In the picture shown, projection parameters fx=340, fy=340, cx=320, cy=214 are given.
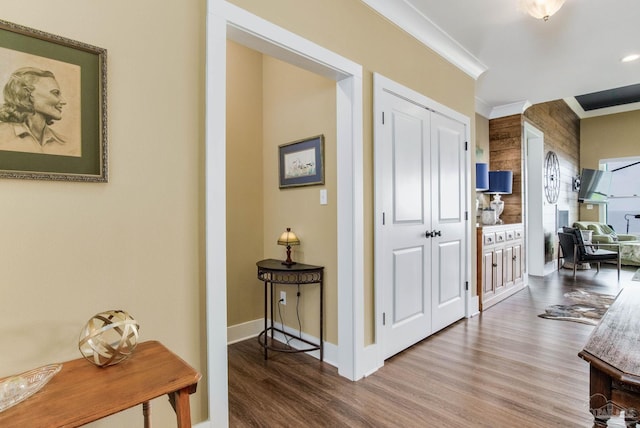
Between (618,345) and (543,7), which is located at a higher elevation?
(543,7)

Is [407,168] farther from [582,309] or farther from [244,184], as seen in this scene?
[582,309]

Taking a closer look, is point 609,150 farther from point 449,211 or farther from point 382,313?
point 382,313

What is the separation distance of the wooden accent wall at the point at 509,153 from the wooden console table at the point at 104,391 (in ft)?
16.7

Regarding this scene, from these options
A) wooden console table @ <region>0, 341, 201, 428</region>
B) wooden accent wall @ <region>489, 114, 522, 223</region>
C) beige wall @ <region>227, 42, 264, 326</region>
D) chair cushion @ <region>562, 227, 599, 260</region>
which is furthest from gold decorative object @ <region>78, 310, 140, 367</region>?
chair cushion @ <region>562, 227, 599, 260</region>

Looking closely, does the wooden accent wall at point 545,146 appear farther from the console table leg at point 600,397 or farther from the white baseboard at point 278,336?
the console table leg at point 600,397

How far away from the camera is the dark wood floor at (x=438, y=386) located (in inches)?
71.4

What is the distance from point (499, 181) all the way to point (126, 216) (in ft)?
15.3

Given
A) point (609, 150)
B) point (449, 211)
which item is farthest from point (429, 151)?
point (609, 150)

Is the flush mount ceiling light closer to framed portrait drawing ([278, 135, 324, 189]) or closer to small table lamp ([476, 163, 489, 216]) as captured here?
framed portrait drawing ([278, 135, 324, 189])

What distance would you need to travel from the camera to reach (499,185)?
4688 mm

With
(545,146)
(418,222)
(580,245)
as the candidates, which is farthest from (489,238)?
(545,146)

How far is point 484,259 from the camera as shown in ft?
12.3

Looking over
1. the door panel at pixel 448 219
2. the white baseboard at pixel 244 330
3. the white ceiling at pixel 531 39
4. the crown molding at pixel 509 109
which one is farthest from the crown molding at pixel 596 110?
the white baseboard at pixel 244 330

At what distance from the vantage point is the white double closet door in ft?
8.34
